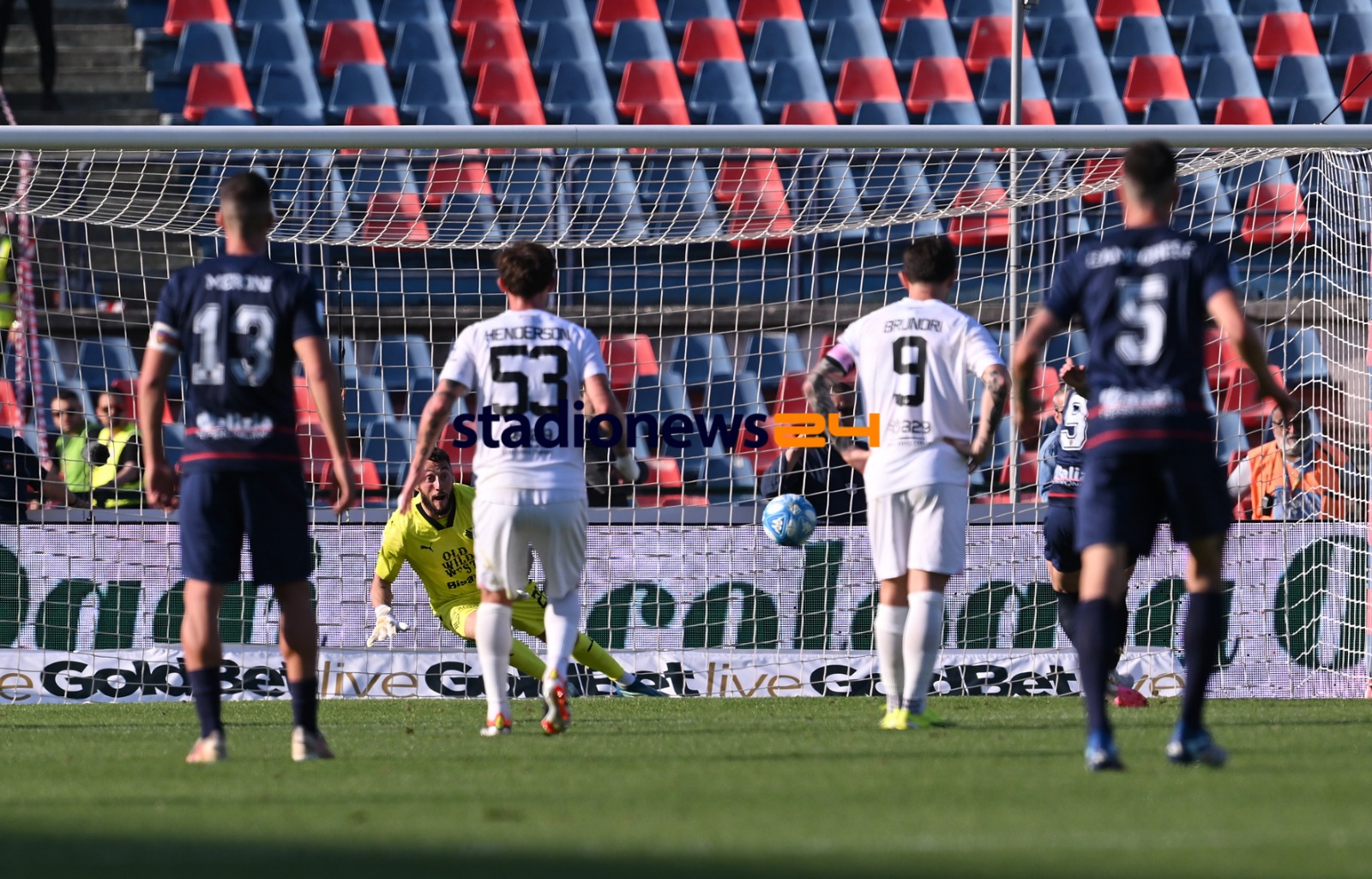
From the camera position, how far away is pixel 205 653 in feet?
18.4

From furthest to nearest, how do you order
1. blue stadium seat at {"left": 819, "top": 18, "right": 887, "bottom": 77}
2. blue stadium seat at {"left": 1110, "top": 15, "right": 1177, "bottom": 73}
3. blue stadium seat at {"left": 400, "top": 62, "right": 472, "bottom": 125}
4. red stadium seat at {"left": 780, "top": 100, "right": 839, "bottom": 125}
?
blue stadium seat at {"left": 1110, "top": 15, "right": 1177, "bottom": 73}, blue stadium seat at {"left": 819, "top": 18, "right": 887, "bottom": 77}, red stadium seat at {"left": 780, "top": 100, "right": 839, "bottom": 125}, blue stadium seat at {"left": 400, "top": 62, "right": 472, "bottom": 125}

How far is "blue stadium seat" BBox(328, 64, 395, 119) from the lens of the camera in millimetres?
18250

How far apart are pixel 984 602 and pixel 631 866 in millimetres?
6741

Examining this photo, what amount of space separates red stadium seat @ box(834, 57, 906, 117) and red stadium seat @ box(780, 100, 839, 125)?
0.68ft

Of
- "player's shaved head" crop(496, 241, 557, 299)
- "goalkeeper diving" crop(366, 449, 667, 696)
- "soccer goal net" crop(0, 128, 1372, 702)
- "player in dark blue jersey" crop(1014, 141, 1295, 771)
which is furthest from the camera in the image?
"soccer goal net" crop(0, 128, 1372, 702)

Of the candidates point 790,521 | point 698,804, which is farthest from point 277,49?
point 698,804

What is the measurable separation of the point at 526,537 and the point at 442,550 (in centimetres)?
271

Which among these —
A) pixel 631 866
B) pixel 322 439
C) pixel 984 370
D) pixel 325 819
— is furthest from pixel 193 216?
pixel 631 866

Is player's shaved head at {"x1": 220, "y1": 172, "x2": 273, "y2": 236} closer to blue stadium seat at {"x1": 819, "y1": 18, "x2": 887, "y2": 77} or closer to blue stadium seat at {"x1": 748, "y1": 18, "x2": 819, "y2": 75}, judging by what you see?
blue stadium seat at {"x1": 748, "y1": 18, "x2": 819, "y2": 75}

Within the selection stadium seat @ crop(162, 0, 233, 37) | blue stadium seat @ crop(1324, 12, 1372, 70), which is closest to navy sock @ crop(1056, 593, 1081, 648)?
blue stadium seat @ crop(1324, 12, 1372, 70)

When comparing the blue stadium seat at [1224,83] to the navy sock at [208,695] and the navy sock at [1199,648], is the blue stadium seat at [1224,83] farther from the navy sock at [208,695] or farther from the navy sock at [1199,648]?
the navy sock at [208,695]

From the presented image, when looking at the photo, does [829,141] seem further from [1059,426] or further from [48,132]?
[48,132]

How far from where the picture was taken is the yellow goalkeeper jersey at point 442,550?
9.09 metres

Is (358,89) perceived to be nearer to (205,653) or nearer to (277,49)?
(277,49)
